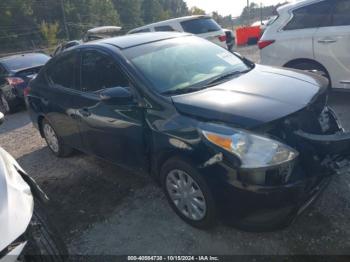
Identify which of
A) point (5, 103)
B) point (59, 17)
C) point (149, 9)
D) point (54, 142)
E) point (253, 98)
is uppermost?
point (253, 98)

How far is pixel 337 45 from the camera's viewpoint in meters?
5.29

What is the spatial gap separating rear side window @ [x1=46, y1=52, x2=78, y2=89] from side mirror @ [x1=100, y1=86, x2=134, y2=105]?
103 cm

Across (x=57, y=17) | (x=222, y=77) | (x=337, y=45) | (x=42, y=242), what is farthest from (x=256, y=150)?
(x=57, y=17)

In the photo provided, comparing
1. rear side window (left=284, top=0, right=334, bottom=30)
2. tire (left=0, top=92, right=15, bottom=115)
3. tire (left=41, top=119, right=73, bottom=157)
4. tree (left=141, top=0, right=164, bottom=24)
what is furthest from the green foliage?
rear side window (left=284, top=0, right=334, bottom=30)

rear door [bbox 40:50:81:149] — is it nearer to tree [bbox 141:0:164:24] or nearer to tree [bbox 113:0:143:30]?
tree [bbox 113:0:143:30]

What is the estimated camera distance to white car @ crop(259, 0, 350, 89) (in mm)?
5281

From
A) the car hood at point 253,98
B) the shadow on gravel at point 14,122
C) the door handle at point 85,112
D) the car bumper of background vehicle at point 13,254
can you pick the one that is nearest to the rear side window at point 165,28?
the shadow on gravel at point 14,122

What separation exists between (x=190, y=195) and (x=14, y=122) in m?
6.63

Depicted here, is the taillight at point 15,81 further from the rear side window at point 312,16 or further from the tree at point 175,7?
the tree at point 175,7

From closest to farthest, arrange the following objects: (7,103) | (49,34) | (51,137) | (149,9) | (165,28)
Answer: (51,137)
(7,103)
(165,28)
(49,34)
(149,9)

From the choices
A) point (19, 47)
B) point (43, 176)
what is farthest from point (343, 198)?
point (19, 47)

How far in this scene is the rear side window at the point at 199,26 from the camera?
447 inches

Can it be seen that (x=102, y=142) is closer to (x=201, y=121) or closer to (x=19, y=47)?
(x=201, y=121)

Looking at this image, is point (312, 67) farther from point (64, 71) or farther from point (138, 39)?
point (64, 71)
